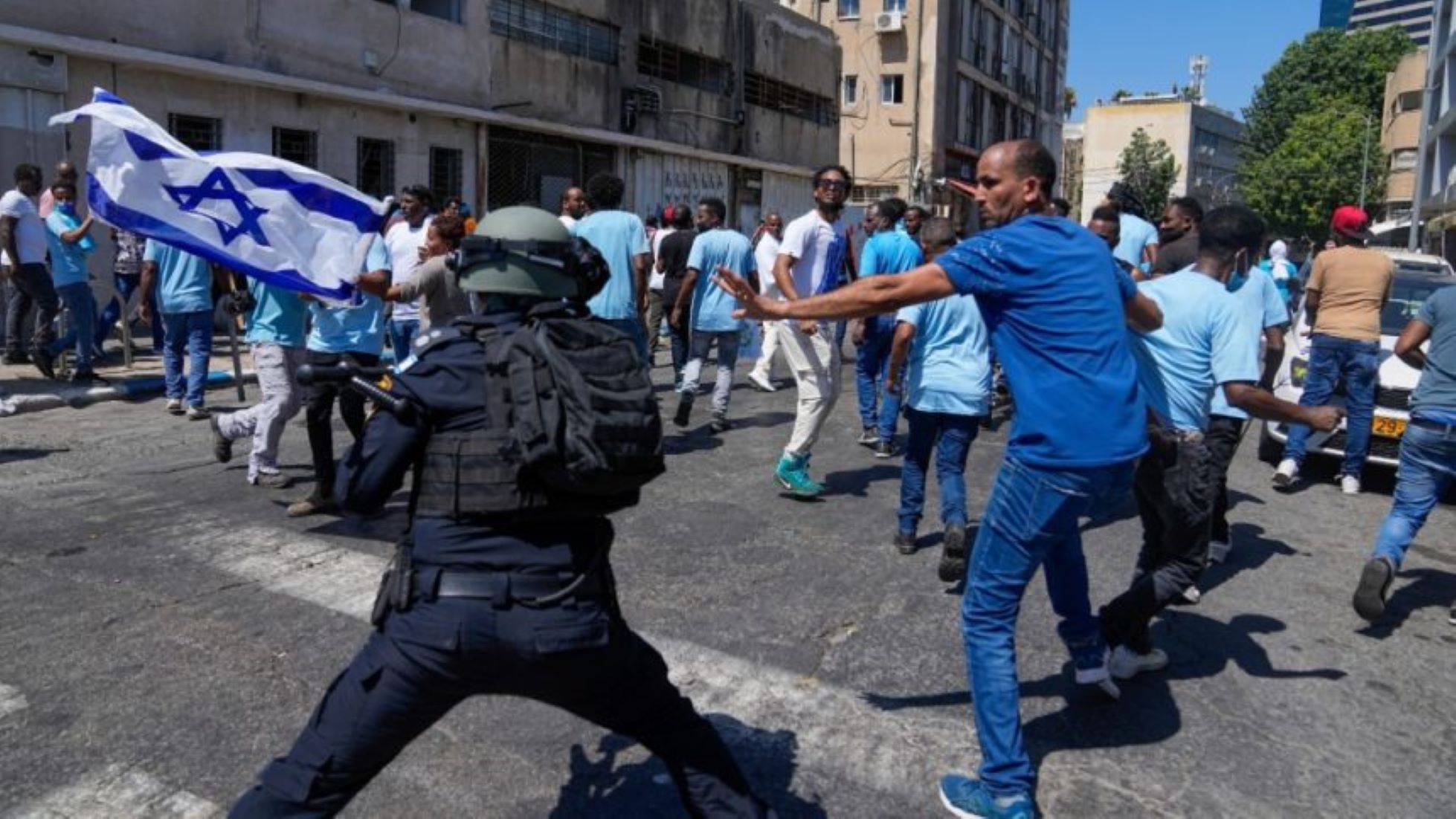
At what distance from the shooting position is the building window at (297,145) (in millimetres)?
15625

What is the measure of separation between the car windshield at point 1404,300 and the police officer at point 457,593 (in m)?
9.09

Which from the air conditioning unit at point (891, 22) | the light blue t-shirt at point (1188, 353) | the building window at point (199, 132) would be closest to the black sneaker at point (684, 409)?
the light blue t-shirt at point (1188, 353)

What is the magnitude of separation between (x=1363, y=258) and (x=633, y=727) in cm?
723

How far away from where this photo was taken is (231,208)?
6.32m

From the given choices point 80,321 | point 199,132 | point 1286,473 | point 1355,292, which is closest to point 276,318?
point 80,321

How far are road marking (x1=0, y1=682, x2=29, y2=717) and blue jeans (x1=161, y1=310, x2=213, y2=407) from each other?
556 cm

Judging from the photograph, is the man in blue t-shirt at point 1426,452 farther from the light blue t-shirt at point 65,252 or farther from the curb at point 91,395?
the light blue t-shirt at point 65,252

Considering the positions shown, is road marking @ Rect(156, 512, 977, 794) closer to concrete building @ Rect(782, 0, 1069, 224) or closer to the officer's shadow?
the officer's shadow

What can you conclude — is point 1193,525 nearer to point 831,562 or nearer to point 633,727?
point 831,562

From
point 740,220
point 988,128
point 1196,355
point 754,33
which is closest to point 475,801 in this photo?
point 1196,355

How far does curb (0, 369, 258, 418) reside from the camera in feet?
30.2

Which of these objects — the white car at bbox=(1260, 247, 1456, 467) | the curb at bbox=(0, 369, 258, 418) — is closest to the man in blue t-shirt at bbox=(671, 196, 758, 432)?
the curb at bbox=(0, 369, 258, 418)

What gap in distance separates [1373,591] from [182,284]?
8.38 meters

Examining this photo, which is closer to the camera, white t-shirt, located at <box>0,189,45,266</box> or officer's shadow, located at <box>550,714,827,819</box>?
officer's shadow, located at <box>550,714,827,819</box>
